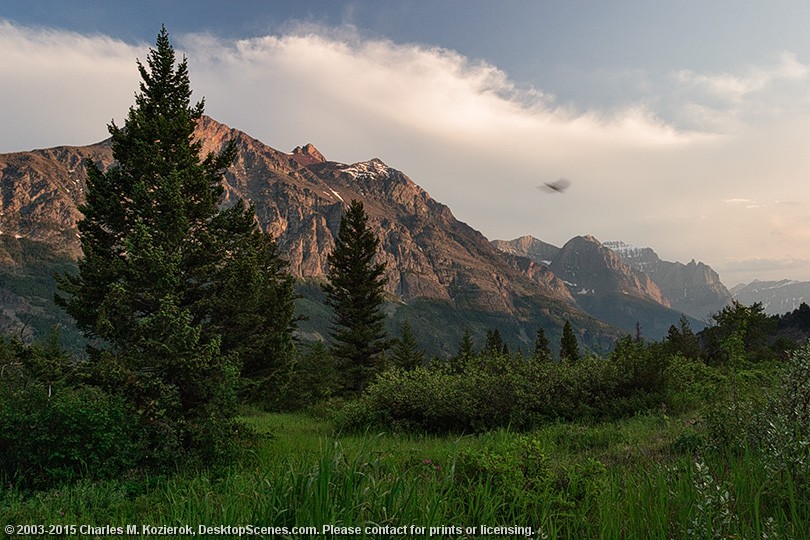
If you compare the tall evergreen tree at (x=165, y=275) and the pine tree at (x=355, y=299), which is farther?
the pine tree at (x=355, y=299)

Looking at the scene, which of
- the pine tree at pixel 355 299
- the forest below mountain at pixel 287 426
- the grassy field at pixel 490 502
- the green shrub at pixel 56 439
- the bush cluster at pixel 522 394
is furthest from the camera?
the pine tree at pixel 355 299

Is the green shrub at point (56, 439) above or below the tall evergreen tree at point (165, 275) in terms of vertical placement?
below

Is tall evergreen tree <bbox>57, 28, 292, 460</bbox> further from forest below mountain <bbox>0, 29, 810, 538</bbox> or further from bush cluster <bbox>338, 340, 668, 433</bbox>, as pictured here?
bush cluster <bbox>338, 340, 668, 433</bbox>

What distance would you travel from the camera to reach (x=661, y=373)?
14.1m

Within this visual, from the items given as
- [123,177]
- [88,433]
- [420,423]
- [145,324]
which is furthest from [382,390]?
[123,177]

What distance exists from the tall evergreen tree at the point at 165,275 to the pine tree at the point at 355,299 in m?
14.7

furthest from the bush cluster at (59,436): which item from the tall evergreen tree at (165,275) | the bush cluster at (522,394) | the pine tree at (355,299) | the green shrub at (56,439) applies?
the pine tree at (355,299)

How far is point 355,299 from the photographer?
108ft

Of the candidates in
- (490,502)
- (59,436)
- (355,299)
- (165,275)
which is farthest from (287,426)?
(490,502)

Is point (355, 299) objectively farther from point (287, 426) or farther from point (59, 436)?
point (59, 436)

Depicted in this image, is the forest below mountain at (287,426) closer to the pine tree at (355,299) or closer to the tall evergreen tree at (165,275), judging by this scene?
the tall evergreen tree at (165,275)

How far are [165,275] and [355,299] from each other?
2245 centimetres

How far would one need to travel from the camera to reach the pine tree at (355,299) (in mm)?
32344

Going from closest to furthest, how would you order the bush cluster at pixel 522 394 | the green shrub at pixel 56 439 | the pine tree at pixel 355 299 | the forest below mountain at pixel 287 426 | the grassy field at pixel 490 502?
the grassy field at pixel 490 502, the forest below mountain at pixel 287 426, the green shrub at pixel 56 439, the bush cluster at pixel 522 394, the pine tree at pixel 355 299
